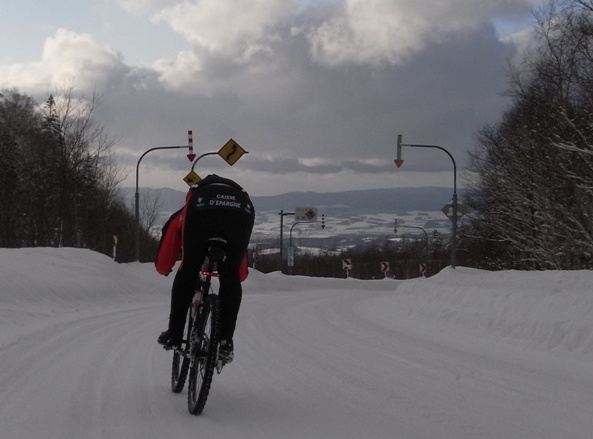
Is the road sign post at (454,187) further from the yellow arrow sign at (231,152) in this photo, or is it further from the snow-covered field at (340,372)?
the snow-covered field at (340,372)

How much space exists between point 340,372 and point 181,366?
2.11m

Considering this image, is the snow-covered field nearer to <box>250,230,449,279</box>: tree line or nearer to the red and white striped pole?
the red and white striped pole

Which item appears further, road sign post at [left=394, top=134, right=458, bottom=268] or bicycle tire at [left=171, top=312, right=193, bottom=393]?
road sign post at [left=394, top=134, right=458, bottom=268]

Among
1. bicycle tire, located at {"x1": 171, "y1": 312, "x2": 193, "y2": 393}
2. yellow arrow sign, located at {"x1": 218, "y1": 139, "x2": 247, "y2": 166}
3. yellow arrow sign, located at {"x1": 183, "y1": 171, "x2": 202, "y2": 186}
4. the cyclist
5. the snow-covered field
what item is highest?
yellow arrow sign, located at {"x1": 218, "y1": 139, "x2": 247, "y2": 166}

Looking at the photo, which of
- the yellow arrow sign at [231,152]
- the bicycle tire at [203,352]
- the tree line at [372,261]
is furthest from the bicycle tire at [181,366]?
the tree line at [372,261]

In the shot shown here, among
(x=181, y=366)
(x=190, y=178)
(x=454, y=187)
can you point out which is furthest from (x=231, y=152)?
(x=181, y=366)

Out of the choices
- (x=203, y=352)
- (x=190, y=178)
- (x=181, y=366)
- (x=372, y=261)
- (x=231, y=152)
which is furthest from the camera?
(x=372, y=261)

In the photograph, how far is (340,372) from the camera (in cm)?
763

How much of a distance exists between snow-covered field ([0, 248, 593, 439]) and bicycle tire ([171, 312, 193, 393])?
0.10 meters

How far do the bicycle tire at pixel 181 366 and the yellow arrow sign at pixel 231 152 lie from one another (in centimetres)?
1889

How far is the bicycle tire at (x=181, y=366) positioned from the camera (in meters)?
5.78

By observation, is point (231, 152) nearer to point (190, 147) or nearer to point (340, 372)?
point (190, 147)

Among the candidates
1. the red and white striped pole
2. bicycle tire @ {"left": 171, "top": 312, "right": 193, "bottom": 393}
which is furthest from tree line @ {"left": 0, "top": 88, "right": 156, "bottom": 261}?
bicycle tire @ {"left": 171, "top": 312, "right": 193, "bottom": 393}

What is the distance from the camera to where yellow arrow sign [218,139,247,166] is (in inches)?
979
